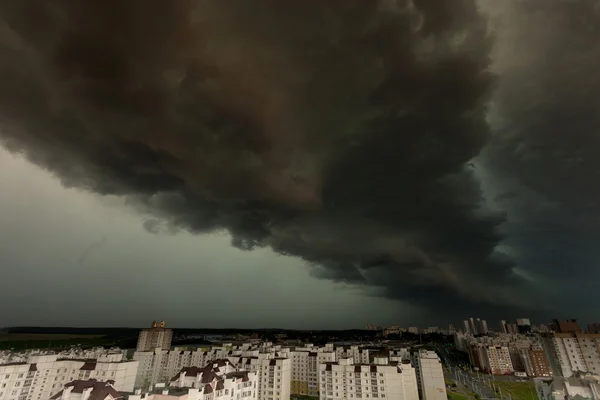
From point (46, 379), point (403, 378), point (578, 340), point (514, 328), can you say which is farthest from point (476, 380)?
point (514, 328)

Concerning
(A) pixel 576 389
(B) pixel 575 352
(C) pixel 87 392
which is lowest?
(C) pixel 87 392

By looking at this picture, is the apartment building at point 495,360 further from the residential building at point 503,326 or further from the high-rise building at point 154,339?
the high-rise building at point 154,339

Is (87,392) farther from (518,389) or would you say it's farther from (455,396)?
(518,389)

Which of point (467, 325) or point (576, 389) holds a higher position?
point (467, 325)

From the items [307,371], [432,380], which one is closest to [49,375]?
[307,371]

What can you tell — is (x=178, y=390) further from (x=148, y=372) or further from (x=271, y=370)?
(x=148, y=372)

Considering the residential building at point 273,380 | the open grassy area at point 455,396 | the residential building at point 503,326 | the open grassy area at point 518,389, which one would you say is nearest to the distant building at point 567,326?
the open grassy area at point 518,389
